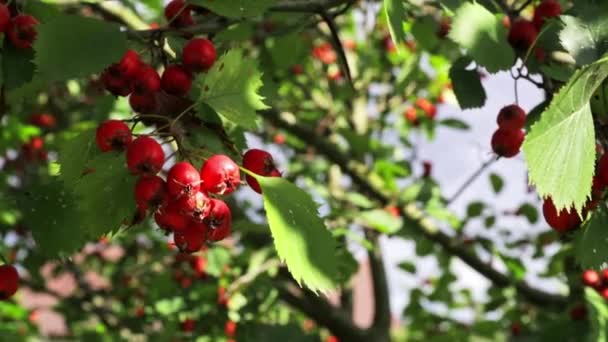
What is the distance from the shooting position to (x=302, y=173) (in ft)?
15.3

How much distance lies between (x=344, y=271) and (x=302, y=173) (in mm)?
1748

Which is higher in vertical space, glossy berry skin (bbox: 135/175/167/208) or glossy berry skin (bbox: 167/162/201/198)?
glossy berry skin (bbox: 167/162/201/198)

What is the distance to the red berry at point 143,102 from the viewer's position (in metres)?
1.32

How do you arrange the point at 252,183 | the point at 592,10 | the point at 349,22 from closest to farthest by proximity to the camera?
the point at 252,183 → the point at 592,10 → the point at 349,22

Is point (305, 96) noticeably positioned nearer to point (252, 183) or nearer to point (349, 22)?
point (349, 22)

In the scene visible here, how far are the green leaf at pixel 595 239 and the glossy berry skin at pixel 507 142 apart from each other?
28cm

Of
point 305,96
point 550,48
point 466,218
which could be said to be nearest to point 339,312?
point 466,218

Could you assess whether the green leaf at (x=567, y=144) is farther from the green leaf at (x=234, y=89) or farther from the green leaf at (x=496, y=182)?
the green leaf at (x=496, y=182)

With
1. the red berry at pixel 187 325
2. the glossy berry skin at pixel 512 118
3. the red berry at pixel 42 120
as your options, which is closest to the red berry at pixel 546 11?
the glossy berry skin at pixel 512 118

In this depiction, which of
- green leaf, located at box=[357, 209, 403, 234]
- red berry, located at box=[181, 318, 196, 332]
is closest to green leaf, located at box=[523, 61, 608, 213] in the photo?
green leaf, located at box=[357, 209, 403, 234]

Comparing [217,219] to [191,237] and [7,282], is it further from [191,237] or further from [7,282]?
[7,282]

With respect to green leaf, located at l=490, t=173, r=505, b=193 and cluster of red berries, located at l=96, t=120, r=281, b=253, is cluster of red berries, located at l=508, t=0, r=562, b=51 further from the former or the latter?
green leaf, located at l=490, t=173, r=505, b=193

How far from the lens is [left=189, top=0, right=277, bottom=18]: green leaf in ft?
4.74

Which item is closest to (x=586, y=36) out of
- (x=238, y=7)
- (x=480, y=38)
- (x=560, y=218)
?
(x=480, y=38)
